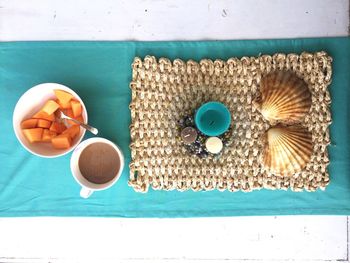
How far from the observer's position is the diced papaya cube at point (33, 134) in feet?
2.10

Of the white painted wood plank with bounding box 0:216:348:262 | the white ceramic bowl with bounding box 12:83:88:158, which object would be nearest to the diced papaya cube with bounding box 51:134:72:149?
the white ceramic bowl with bounding box 12:83:88:158

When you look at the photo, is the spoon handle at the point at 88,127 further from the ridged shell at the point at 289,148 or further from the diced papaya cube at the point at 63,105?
the ridged shell at the point at 289,148

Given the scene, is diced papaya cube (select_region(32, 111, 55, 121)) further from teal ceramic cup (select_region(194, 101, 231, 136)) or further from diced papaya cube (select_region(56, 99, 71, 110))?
teal ceramic cup (select_region(194, 101, 231, 136))

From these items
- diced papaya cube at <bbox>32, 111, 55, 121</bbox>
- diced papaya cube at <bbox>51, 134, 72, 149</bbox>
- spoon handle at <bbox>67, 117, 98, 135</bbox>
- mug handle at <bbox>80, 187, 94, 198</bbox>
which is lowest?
mug handle at <bbox>80, 187, 94, 198</bbox>

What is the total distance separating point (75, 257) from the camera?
711 mm

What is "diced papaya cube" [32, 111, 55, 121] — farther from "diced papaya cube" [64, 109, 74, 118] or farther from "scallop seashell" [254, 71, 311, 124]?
"scallop seashell" [254, 71, 311, 124]

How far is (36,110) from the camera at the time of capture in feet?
2.18

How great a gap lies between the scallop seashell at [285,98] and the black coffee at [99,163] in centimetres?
26

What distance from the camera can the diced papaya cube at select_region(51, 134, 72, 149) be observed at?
2.08 ft

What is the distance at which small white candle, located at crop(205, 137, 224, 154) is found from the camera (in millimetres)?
638

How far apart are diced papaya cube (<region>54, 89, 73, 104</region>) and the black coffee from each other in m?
0.08

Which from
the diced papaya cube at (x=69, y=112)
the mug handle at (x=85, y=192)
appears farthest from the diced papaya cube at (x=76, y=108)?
the mug handle at (x=85, y=192)

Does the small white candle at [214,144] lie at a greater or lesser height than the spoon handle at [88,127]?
lesser

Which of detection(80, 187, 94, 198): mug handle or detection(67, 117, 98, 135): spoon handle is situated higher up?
detection(67, 117, 98, 135): spoon handle
